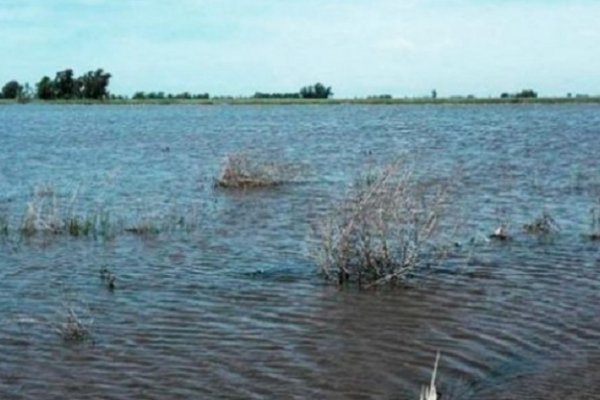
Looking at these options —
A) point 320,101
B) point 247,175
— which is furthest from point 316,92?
point 247,175

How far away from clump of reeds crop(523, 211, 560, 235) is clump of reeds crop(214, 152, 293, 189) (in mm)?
8517

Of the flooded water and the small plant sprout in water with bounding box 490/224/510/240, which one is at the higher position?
the small plant sprout in water with bounding box 490/224/510/240

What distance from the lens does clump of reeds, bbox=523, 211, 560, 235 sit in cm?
1553

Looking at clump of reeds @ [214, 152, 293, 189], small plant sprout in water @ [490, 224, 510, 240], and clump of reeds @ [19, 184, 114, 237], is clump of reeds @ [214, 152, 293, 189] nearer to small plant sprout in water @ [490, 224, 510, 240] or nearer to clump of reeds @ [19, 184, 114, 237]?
clump of reeds @ [19, 184, 114, 237]

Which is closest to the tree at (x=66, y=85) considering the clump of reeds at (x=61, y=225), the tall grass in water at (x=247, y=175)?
the tall grass in water at (x=247, y=175)

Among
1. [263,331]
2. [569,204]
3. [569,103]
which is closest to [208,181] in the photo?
[569,204]

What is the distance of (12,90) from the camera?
443ft

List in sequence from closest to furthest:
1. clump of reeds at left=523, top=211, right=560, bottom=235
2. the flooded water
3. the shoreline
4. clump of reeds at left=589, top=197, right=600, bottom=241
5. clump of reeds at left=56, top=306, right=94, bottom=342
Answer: the flooded water < clump of reeds at left=56, top=306, right=94, bottom=342 < clump of reeds at left=589, top=197, right=600, bottom=241 < clump of reeds at left=523, top=211, right=560, bottom=235 < the shoreline

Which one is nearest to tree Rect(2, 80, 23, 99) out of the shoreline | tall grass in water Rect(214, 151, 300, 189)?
the shoreline

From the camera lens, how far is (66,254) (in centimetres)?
1423

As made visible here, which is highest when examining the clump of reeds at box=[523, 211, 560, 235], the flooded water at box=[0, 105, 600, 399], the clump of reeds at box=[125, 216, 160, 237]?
the clump of reeds at box=[523, 211, 560, 235]

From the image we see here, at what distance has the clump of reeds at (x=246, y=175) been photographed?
23.0 m

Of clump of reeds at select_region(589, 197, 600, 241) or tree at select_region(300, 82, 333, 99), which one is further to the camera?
tree at select_region(300, 82, 333, 99)

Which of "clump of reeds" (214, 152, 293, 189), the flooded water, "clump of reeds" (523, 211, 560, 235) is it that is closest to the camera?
the flooded water
